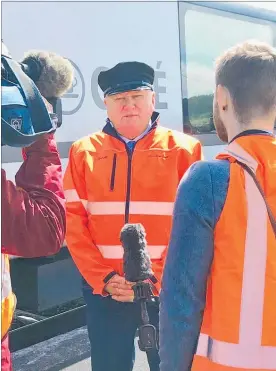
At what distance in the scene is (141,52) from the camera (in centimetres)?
449

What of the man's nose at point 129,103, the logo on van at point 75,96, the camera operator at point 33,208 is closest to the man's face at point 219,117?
the camera operator at point 33,208

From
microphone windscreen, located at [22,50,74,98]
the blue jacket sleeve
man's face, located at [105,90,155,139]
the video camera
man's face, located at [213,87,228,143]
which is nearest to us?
the video camera

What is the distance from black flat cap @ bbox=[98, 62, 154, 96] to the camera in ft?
7.98

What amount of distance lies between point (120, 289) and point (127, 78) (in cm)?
92

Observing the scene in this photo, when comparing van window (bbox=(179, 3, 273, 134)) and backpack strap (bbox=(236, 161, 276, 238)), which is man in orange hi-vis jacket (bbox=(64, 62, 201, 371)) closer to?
backpack strap (bbox=(236, 161, 276, 238))

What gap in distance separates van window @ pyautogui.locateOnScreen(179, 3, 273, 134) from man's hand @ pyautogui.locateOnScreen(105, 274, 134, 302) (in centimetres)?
298

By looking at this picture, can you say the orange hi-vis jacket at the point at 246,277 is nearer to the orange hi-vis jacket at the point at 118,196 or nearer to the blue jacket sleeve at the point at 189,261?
the blue jacket sleeve at the point at 189,261

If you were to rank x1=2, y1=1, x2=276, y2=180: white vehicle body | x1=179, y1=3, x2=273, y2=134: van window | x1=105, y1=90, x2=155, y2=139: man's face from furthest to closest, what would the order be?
x1=179, y1=3, x2=273, y2=134: van window < x1=2, y1=1, x2=276, y2=180: white vehicle body < x1=105, y1=90, x2=155, y2=139: man's face

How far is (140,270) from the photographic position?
213cm

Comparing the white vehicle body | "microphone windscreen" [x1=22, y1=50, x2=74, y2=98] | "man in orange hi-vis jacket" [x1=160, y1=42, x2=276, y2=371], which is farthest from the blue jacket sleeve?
the white vehicle body

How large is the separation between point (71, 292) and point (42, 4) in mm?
2103

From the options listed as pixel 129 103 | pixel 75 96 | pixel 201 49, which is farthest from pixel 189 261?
pixel 201 49

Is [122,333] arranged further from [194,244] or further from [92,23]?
[92,23]

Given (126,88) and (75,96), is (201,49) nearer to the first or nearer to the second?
(75,96)
